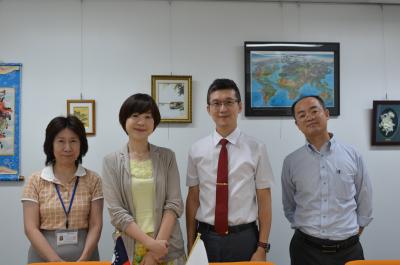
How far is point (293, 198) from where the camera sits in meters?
2.23

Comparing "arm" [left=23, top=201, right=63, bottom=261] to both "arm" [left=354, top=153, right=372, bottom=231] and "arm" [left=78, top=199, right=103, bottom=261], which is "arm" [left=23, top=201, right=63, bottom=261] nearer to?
"arm" [left=78, top=199, right=103, bottom=261]

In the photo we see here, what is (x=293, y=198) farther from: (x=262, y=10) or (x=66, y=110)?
(x=66, y=110)

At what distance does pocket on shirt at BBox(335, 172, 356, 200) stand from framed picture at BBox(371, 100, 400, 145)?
3.68 feet

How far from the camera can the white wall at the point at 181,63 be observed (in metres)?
2.75

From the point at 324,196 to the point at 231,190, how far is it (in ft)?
2.00

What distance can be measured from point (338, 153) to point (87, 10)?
233cm

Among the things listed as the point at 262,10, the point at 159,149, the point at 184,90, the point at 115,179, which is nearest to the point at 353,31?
the point at 262,10

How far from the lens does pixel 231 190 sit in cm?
194

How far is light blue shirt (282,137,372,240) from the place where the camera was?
2016 millimetres

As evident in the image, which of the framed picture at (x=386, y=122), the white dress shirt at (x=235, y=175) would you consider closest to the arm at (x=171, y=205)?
the white dress shirt at (x=235, y=175)

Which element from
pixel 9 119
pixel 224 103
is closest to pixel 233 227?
pixel 224 103

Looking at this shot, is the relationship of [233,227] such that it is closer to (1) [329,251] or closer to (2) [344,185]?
(1) [329,251]

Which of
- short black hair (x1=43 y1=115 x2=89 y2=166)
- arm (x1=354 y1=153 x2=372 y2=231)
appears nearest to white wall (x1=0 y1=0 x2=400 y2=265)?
short black hair (x1=43 y1=115 x2=89 y2=166)

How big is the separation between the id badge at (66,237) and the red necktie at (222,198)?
2.78 ft
